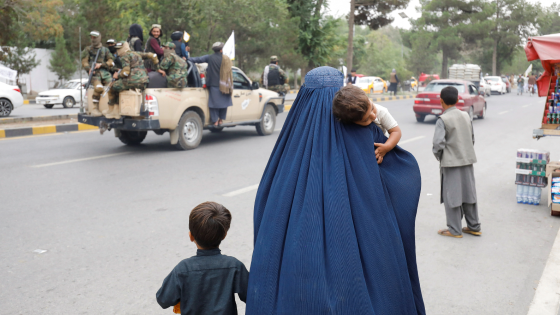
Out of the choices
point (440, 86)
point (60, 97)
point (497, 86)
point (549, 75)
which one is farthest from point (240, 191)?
point (497, 86)

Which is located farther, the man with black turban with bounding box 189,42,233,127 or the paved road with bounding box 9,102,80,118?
the paved road with bounding box 9,102,80,118

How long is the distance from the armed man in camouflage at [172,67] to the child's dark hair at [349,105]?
776cm

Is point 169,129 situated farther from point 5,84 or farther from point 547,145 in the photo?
point 5,84

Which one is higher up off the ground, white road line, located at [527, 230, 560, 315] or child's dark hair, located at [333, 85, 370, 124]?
child's dark hair, located at [333, 85, 370, 124]

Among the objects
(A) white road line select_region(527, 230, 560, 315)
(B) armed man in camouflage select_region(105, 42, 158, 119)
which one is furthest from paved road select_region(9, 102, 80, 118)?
(A) white road line select_region(527, 230, 560, 315)

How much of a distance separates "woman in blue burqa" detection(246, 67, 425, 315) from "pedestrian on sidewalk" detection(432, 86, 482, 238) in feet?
9.58

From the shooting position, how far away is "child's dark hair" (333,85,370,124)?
6.75ft

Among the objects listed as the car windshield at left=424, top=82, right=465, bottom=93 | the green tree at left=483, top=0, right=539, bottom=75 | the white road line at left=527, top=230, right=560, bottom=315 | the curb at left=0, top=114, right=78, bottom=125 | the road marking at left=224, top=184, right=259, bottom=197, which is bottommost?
the white road line at left=527, top=230, right=560, bottom=315

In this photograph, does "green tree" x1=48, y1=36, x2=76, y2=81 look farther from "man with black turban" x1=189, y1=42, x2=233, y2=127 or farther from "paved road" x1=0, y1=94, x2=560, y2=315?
"man with black turban" x1=189, y1=42, x2=233, y2=127

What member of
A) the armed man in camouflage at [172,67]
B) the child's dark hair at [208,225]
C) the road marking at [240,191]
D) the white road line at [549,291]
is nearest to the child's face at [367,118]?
the child's dark hair at [208,225]

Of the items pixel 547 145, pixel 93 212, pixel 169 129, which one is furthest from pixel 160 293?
pixel 547 145

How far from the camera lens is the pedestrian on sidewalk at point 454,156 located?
4.94 metres

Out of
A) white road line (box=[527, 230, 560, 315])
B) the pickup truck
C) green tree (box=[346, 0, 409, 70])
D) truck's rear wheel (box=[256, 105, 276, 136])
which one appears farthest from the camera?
green tree (box=[346, 0, 409, 70])

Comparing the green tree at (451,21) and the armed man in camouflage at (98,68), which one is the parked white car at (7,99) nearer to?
the armed man in camouflage at (98,68)
